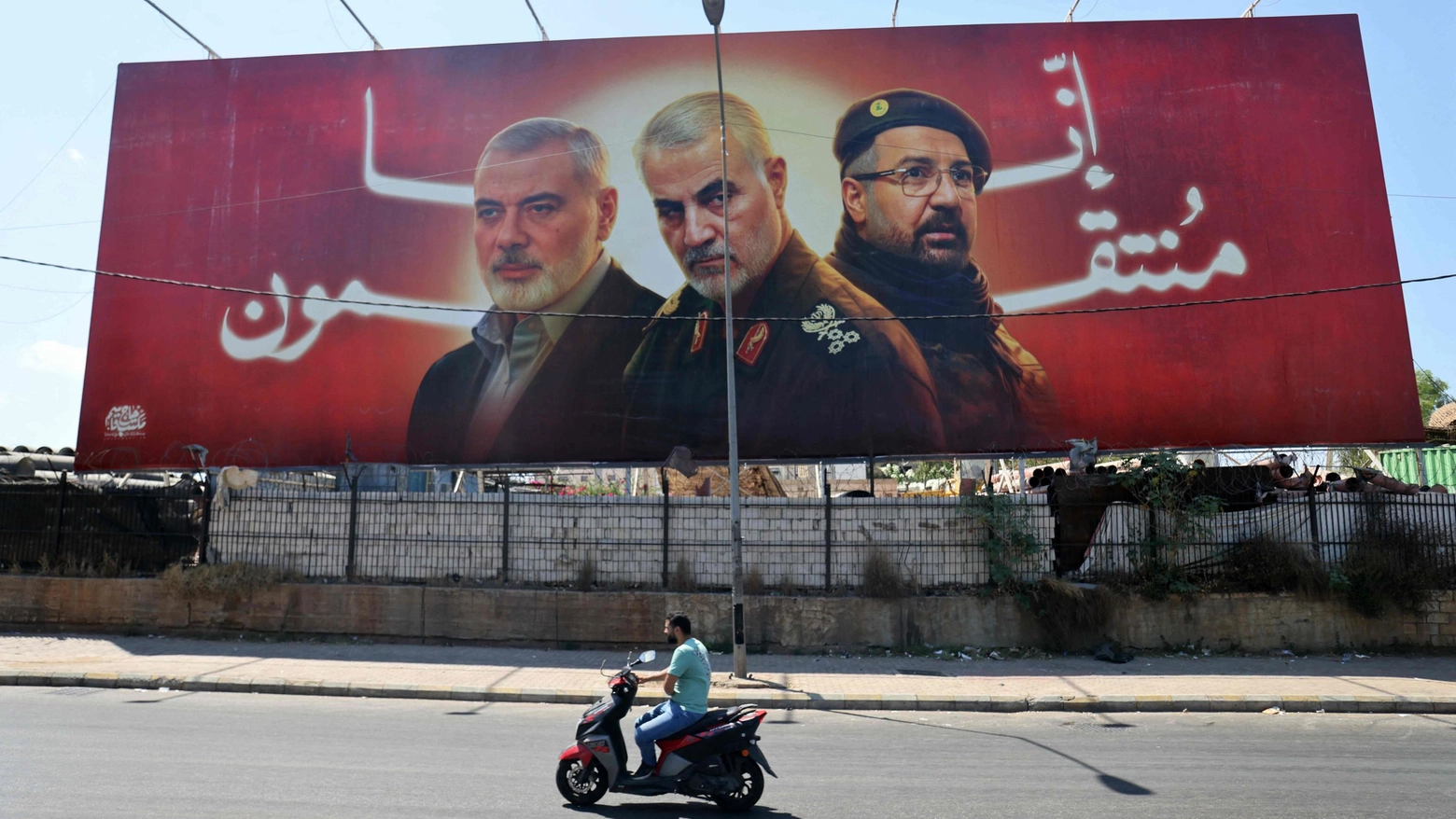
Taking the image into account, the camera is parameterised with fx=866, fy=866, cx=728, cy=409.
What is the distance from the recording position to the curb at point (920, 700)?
33.8 ft

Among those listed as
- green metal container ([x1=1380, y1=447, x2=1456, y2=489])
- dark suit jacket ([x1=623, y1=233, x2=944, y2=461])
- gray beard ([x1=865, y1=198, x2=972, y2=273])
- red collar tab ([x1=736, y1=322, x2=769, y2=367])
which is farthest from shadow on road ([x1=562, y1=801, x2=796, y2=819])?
green metal container ([x1=1380, y1=447, x2=1456, y2=489])

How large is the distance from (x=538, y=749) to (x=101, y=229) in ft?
78.8

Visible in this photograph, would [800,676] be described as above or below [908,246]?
below

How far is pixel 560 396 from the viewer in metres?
22.2

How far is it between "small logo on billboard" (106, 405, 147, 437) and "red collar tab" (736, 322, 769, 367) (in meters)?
15.9

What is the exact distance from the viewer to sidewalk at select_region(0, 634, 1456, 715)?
10398 mm

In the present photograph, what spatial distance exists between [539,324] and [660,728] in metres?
17.7

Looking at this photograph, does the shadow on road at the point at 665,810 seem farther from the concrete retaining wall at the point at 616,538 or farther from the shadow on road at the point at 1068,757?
the concrete retaining wall at the point at 616,538

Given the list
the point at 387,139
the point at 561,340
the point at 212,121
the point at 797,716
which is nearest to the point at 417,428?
the point at 561,340

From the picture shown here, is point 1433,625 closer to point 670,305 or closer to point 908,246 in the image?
point 908,246

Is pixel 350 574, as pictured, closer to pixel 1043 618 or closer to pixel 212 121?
pixel 1043 618

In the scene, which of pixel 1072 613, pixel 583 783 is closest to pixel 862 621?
pixel 1072 613

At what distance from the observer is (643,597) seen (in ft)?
45.0

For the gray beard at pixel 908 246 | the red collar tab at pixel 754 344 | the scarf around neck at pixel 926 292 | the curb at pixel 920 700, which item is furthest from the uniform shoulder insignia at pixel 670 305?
the curb at pixel 920 700
